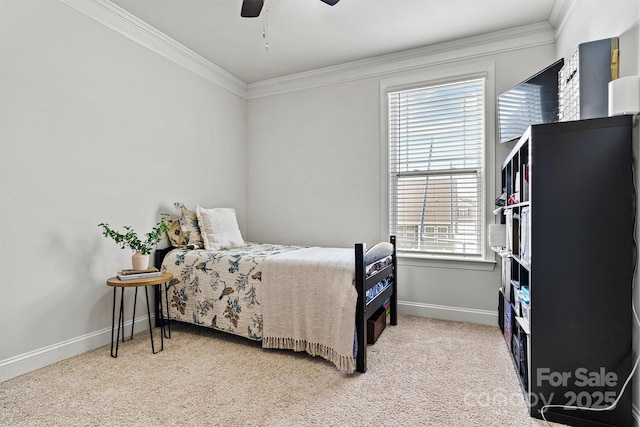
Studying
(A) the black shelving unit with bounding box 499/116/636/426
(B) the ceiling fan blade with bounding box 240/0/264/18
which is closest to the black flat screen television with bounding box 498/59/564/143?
(A) the black shelving unit with bounding box 499/116/636/426

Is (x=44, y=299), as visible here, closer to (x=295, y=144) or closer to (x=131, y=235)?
(x=131, y=235)

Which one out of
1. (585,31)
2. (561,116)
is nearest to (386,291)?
(561,116)

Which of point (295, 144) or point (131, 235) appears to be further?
point (295, 144)

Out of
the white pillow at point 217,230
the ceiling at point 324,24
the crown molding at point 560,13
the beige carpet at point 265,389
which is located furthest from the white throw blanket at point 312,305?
the crown molding at point 560,13

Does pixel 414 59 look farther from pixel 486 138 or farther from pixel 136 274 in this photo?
pixel 136 274

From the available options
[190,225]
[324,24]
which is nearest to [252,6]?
[324,24]

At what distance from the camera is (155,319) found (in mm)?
3031

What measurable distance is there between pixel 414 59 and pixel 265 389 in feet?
10.2

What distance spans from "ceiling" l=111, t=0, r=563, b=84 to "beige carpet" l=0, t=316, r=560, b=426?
2.58 meters

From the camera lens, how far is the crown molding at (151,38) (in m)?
2.52

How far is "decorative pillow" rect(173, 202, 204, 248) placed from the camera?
3084mm

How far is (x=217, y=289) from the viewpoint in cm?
268

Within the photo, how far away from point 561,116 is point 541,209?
1031mm

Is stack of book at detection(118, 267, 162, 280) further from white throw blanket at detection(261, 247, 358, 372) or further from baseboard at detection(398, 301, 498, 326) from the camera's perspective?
baseboard at detection(398, 301, 498, 326)
